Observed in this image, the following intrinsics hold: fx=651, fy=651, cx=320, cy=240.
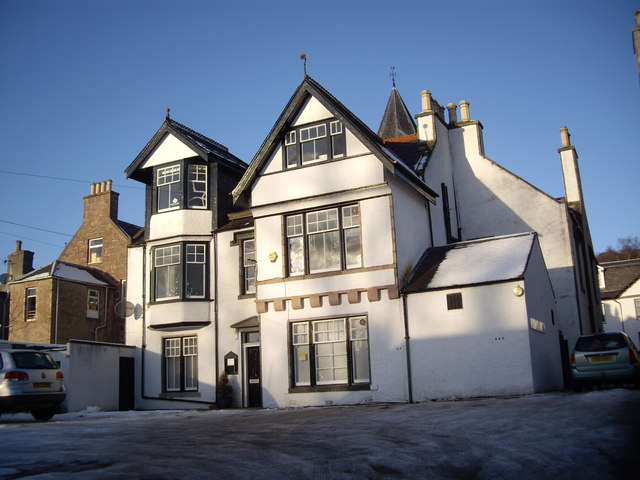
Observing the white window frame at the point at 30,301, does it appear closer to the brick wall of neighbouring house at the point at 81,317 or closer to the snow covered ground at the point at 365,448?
the brick wall of neighbouring house at the point at 81,317

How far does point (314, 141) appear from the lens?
23.1 meters

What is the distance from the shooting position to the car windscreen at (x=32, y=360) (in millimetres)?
16438

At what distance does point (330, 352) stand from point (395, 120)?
21181 mm

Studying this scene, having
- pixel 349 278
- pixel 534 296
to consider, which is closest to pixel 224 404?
pixel 349 278

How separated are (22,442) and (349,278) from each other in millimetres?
12417

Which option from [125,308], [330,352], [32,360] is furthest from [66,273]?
[330,352]

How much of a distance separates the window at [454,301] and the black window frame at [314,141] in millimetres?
6003

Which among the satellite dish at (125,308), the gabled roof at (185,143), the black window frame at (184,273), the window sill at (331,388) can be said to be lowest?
the window sill at (331,388)

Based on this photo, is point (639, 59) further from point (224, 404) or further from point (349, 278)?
point (224, 404)

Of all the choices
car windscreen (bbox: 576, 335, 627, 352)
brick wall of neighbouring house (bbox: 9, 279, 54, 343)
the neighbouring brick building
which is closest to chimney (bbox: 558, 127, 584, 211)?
car windscreen (bbox: 576, 335, 627, 352)

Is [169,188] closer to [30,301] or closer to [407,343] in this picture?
[407,343]

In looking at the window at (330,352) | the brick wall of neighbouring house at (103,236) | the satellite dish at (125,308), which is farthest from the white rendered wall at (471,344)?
the brick wall of neighbouring house at (103,236)

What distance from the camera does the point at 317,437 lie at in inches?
421

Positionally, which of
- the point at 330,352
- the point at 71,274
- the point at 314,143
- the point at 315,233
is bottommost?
the point at 330,352
